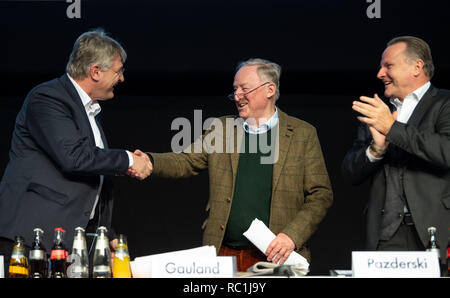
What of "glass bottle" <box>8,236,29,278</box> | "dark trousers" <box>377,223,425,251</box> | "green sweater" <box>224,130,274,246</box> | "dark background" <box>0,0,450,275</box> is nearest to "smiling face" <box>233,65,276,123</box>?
"green sweater" <box>224,130,274,246</box>

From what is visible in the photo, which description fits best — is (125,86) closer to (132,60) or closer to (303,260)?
(132,60)

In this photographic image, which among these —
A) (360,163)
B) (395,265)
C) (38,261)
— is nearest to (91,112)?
(38,261)

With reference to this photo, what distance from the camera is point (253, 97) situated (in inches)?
143

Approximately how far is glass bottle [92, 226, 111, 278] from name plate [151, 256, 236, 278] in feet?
0.57

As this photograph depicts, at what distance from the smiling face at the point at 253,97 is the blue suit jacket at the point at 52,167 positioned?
762mm

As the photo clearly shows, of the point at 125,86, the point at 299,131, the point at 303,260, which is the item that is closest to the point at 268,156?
the point at 299,131

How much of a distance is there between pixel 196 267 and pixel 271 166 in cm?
135

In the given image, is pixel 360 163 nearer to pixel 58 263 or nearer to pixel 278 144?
pixel 278 144

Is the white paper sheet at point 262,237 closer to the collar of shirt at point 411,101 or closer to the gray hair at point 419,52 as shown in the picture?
the collar of shirt at point 411,101

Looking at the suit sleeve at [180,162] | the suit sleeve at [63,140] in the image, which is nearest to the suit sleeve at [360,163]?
the suit sleeve at [180,162]

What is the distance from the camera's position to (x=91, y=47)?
11.0ft

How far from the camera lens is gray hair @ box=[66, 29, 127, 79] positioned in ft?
10.9

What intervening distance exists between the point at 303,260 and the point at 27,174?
1.25 m

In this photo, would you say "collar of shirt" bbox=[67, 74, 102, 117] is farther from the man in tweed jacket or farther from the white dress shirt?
the man in tweed jacket
